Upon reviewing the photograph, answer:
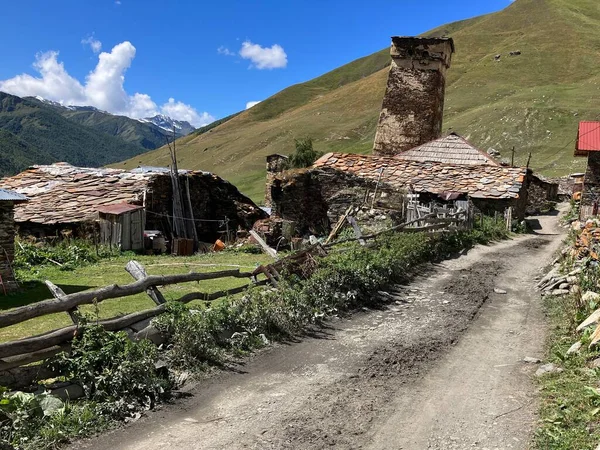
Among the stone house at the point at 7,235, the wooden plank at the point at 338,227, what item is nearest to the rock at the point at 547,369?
the wooden plank at the point at 338,227

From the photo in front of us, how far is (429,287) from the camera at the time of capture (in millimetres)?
12250

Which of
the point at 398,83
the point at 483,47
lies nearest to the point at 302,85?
the point at 483,47

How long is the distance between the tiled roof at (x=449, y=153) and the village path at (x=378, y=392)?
1791 centimetres

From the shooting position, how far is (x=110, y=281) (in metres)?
13.8

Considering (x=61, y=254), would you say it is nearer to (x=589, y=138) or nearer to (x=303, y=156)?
(x=589, y=138)

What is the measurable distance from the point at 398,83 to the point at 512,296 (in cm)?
2192

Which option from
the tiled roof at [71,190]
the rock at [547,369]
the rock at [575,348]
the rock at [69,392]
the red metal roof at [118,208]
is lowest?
the rock at [547,369]

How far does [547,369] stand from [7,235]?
1227cm

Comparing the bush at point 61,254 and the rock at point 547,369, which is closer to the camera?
the rock at point 547,369

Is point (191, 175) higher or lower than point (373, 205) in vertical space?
higher

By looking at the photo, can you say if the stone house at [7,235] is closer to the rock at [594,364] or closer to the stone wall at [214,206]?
the stone wall at [214,206]

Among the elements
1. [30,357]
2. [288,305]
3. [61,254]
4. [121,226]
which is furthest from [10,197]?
[30,357]

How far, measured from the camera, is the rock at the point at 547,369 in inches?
267

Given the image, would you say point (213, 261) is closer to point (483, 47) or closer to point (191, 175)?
point (191, 175)
